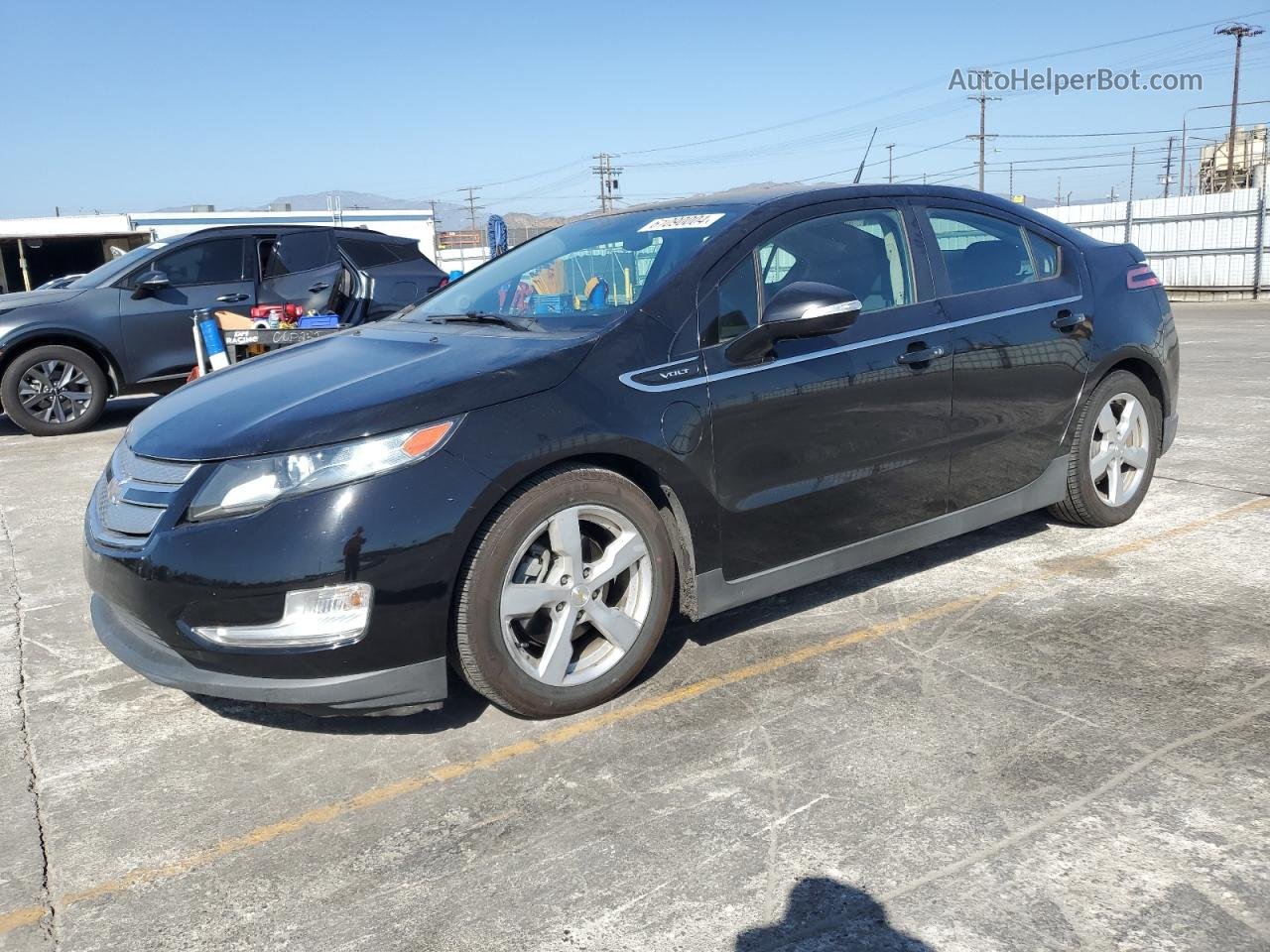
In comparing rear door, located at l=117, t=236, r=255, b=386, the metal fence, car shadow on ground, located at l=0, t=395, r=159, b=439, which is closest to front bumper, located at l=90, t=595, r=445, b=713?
car shadow on ground, located at l=0, t=395, r=159, b=439

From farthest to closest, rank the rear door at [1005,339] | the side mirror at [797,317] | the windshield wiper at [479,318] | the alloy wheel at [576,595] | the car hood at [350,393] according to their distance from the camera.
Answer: the rear door at [1005,339] < the windshield wiper at [479,318] < the side mirror at [797,317] < the alloy wheel at [576,595] < the car hood at [350,393]

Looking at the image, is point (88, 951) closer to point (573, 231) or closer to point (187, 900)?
point (187, 900)

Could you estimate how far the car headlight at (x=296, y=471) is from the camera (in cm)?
280

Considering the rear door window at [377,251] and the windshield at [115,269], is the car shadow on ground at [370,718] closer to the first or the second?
the rear door window at [377,251]

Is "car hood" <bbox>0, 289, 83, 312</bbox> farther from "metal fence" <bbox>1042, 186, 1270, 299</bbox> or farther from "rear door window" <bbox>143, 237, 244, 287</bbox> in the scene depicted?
"metal fence" <bbox>1042, 186, 1270, 299</bbox>

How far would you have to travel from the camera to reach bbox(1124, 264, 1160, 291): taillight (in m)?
4.80

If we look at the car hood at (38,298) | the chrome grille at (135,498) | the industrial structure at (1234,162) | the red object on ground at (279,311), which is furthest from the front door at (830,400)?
the industrial structure at (1234,162)

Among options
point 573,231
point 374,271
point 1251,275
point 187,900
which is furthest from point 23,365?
point 1251,275

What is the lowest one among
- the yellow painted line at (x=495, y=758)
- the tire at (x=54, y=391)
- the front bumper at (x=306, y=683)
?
the yellow painted line at (x=495, y=758)

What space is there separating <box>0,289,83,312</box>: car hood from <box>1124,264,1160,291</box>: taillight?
A: 8512 mm

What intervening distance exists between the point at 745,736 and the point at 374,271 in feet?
20.8

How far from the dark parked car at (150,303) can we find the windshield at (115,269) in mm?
15

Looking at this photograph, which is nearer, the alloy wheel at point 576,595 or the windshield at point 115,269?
the alloy wheel at point 576,595

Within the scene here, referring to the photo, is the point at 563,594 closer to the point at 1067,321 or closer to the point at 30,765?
the point at 30,765
